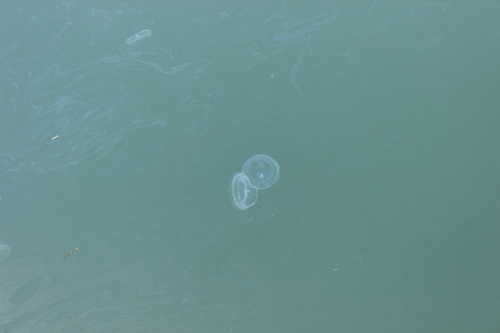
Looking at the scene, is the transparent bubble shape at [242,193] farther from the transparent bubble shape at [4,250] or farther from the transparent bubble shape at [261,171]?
the transparent bubble shape at [4,250]

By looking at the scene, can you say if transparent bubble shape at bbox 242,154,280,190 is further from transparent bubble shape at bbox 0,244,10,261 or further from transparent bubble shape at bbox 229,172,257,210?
transparent bubble shape at bbox 0,244,10,261

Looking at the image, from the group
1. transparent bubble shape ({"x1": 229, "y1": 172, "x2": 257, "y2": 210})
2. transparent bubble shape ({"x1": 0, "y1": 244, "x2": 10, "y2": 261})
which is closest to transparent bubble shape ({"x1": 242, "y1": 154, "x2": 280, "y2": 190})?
transparent bubble shape ({"x1": 229, "y1": 172, "x2": 257, "y2": 210})

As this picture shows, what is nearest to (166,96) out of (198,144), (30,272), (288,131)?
(198,144)

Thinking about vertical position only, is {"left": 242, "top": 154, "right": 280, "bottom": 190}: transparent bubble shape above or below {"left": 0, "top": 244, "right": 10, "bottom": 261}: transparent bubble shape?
above

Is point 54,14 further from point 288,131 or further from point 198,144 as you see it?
point 288,131

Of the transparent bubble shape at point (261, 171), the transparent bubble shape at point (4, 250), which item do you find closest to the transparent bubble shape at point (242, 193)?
the transparent bubble shape at point (261, 171)
